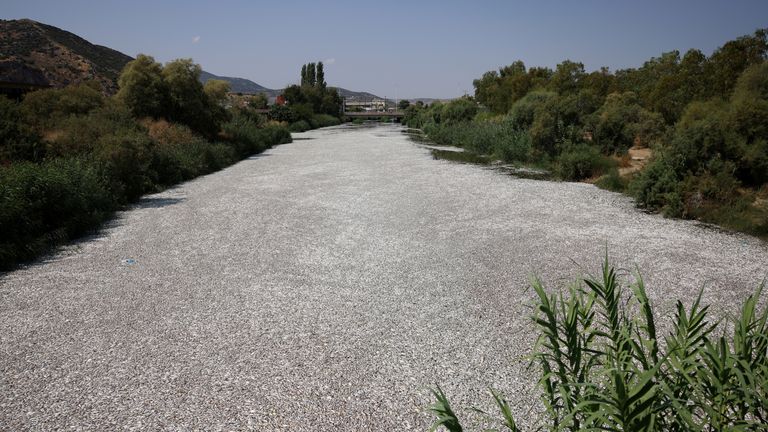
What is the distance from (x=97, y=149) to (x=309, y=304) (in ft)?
33.9

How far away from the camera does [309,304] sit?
20.2ft

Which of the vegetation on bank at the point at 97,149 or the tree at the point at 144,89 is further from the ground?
the tree at the point at 144,89

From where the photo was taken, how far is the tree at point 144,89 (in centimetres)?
2152

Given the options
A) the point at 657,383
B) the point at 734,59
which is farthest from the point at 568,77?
the point at 657,383

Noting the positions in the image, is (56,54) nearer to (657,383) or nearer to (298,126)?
(298,126)

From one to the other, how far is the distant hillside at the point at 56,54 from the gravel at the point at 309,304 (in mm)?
37902

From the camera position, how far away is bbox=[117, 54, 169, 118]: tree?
2152 cm

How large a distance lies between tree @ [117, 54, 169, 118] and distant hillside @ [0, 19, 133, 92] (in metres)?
20.4

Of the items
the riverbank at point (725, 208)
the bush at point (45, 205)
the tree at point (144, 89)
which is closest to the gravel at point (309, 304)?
the bush at point (45, 205)

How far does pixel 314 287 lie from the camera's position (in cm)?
677

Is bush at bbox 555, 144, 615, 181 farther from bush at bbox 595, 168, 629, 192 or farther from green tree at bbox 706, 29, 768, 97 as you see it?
green tree at bbox 706, 29, 768, 97

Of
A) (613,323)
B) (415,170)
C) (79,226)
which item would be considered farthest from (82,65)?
(613,323)

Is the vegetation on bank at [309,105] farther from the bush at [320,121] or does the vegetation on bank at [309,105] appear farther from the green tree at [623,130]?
the green tree at [623,130]

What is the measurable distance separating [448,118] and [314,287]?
39671mm
